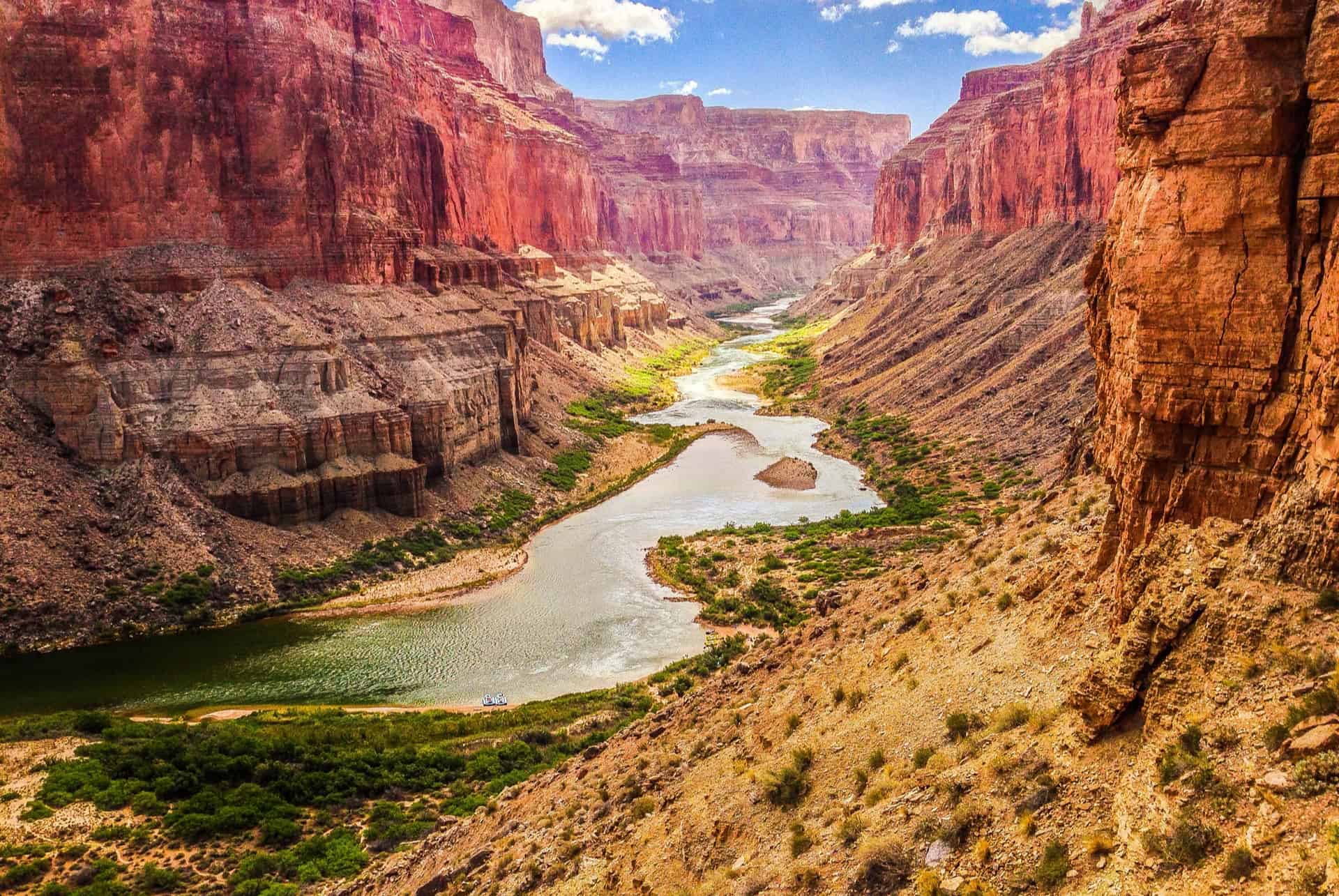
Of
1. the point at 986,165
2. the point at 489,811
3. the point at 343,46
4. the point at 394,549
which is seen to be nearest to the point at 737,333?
the point at 986,165

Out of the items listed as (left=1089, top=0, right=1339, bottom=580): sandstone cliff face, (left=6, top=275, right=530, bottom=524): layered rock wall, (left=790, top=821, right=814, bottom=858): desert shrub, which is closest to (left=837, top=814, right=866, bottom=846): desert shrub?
(left=790, top=821, right=814, bottom=858): desert shrub

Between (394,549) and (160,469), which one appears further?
(394,549)

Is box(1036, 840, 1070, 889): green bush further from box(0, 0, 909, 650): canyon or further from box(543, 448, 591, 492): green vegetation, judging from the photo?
box(543, 448, 591, 492): green vegetation

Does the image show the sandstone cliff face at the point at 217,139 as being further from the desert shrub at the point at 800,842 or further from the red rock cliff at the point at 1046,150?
the red rock cliff at the point at 1046,150

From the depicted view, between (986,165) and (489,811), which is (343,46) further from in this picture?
(986,165)

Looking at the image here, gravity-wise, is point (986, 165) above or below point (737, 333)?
above

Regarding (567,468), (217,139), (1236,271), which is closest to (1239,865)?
(1236,271)

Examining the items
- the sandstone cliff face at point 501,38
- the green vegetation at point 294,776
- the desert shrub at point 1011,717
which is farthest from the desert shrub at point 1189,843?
the sandstone cliff face at point 501,38
